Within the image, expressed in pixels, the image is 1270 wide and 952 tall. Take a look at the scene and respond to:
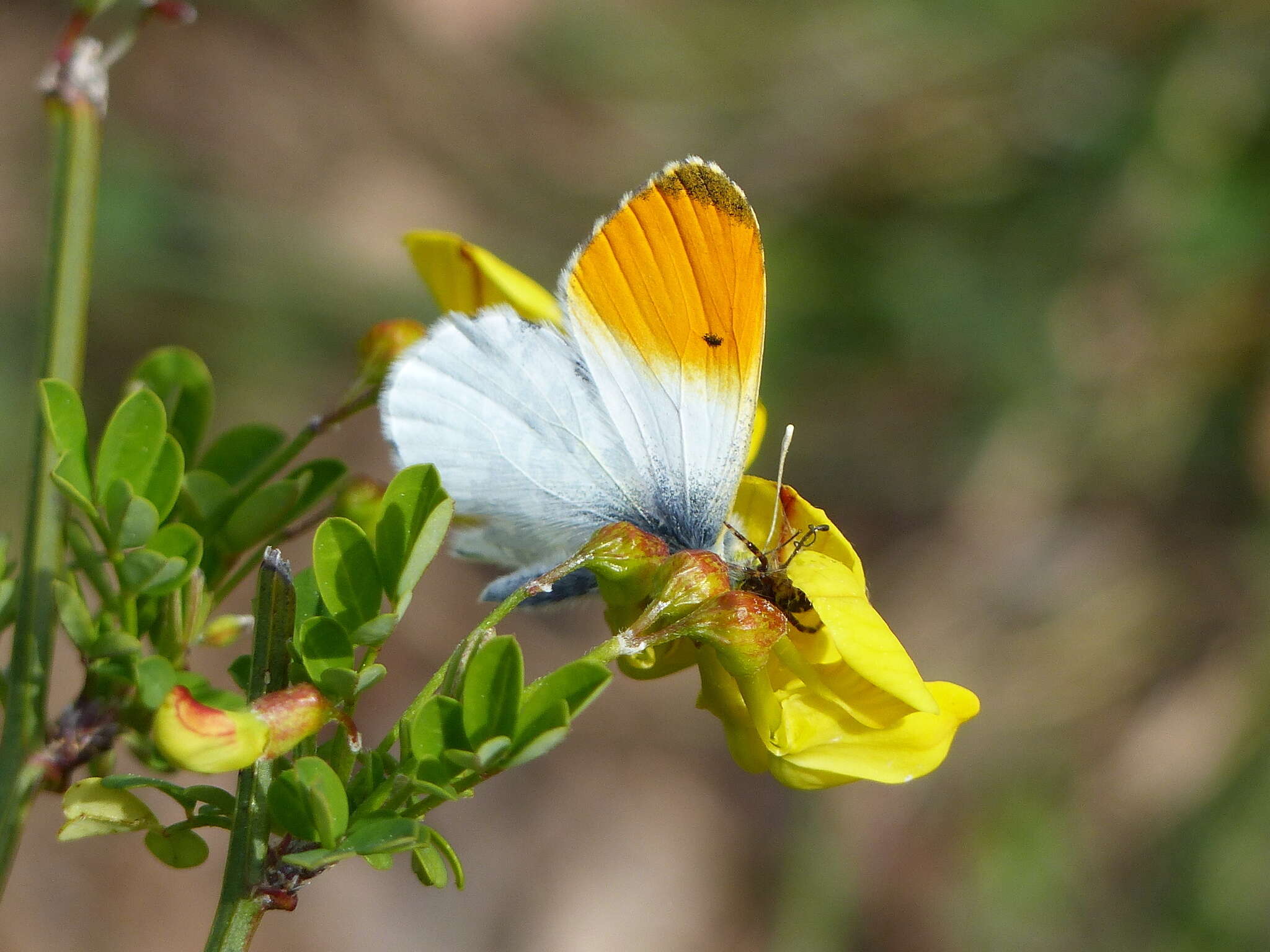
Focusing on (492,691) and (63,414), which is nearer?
(492,691)

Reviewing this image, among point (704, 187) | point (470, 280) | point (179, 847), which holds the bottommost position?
point (179, 847)

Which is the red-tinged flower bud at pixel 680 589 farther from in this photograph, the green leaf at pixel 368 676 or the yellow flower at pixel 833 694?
the green leaf at pixel 368 676

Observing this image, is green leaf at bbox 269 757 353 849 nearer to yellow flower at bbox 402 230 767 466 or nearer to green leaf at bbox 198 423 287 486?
green leaf at bbox 198 423 287 486

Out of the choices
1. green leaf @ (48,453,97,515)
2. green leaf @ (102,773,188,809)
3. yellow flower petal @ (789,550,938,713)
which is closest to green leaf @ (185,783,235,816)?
green leaf @ (102,773,188,809)

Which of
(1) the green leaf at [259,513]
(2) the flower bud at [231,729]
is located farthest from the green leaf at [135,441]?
(2) the flower bud at [231,729]

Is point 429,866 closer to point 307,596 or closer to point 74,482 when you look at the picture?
point 307,596

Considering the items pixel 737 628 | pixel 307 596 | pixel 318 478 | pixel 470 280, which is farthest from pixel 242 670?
pixel 470 280

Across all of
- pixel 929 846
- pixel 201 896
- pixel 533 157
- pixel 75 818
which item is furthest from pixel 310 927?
pixel 533 157
